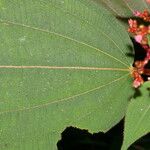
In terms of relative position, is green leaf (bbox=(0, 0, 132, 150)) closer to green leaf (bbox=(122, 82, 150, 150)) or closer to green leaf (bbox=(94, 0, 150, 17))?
green leaf (bbox=(122, 82, 150, 150))

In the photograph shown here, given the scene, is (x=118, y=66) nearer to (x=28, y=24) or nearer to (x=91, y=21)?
(x=91, y=21)

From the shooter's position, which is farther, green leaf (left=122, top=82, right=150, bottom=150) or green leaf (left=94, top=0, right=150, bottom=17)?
green leaf (left=94, top=0, right=150, bottom=17)

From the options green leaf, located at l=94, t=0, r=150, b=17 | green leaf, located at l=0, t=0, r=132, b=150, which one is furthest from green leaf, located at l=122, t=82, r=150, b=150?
green leaf, located at l=94, t=0, r=150, b=17

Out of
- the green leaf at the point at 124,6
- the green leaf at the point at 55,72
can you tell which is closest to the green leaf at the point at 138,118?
the green leaf at the point at 55,72

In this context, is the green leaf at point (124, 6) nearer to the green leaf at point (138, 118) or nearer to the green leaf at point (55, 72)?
the green leaf at point (55, 72)

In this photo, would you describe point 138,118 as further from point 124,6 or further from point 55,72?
point 124,6

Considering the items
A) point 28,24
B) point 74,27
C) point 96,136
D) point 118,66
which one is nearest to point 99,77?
point 118,66
